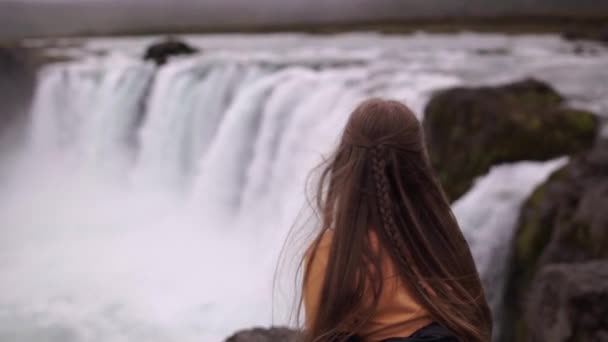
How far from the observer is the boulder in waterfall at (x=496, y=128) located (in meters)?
7.30

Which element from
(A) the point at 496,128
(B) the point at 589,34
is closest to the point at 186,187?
(A) the point at 496,128

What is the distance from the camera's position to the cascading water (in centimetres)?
847

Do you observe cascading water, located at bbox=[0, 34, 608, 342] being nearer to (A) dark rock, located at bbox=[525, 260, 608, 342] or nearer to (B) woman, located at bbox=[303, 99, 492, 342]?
(A) dark rock, located at bbox=[525, 260, 608, 342]

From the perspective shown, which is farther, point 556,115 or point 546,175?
point 556,115

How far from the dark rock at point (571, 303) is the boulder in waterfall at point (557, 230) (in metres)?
0.09

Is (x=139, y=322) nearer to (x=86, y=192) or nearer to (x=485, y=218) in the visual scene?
(x=485, y=218)

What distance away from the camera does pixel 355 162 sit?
5.69 ft

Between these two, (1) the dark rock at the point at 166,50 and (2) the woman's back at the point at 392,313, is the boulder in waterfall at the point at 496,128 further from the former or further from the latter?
(1) the dark rock at the point at 166,50

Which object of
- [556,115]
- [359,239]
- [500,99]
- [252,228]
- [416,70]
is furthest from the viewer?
[416,70]

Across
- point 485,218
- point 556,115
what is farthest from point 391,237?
point 556,115

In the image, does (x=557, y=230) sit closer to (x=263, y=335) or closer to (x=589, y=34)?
(x=263, y=335)

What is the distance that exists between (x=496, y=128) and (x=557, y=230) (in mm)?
2259

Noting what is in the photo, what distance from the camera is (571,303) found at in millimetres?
4191

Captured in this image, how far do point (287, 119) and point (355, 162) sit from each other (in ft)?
29.6
